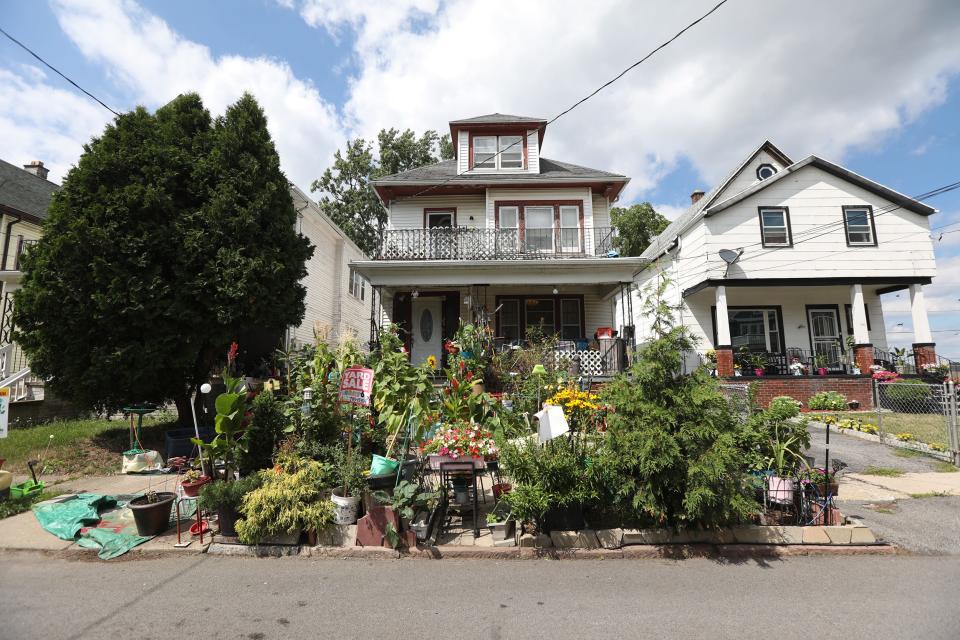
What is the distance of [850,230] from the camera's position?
14.7 meters

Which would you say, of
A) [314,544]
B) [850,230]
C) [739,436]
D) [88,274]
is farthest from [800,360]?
[88,274]

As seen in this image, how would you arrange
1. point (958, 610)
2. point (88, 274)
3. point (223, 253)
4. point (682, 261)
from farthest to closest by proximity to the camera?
1. point (682, 261)
2. point (223, 253)
3. point (88, 274)
4. point (958, 610)

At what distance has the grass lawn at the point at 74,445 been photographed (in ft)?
24.7

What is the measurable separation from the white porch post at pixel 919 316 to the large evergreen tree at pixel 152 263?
18408mm

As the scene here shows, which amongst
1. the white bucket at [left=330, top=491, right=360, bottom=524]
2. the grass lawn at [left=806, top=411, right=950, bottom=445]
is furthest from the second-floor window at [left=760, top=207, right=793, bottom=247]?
the white bucket at [left=330, top=491, right=360, bottom=524]

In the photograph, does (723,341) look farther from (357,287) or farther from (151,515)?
(357,287)

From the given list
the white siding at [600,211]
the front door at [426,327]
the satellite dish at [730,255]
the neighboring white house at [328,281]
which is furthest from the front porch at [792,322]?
the neighboring white house at [328,281]

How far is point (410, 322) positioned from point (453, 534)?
10.9 m

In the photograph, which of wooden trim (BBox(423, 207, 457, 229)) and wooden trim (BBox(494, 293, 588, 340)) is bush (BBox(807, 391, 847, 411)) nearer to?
wooden trim (BBox(494, 293, 588, 340))

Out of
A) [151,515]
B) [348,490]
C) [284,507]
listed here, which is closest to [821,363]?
[348,490]

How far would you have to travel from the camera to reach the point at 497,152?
51.8 ft

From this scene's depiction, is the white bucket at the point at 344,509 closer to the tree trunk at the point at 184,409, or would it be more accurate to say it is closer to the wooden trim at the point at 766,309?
the tree trunk at the point at 184,409

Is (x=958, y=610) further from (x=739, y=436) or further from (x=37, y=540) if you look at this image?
(x=37, y=540)

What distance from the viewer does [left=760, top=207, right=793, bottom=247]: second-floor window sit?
14633mm
